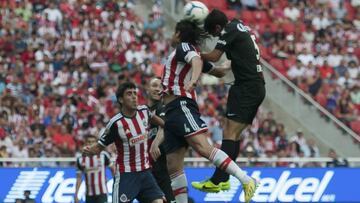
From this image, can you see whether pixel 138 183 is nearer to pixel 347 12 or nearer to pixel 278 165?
pixel 278 165

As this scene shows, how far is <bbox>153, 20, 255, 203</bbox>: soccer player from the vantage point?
1359 cm

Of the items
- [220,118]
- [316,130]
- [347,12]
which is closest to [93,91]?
[220,118]

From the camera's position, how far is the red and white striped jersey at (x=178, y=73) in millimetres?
13766

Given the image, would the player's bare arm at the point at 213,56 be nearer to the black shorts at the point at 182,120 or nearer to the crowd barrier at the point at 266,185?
the black shorts at the point at 182,120

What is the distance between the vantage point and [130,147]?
14305 mm

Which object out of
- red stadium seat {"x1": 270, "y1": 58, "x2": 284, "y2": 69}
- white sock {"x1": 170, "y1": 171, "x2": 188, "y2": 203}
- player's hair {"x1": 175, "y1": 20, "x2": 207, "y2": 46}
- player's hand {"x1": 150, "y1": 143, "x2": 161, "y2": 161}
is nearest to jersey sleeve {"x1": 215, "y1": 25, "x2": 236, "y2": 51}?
player's hair {"x1": 175, "y1": 20, "x2": 207, "y2": 46}

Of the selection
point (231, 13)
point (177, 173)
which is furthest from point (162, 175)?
point (231, 13)

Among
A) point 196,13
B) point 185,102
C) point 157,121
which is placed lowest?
point 157,121

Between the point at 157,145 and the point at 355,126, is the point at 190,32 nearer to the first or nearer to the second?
the point at 157,145

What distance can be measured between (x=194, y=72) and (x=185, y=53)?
14.4 inches

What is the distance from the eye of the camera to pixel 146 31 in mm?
28984

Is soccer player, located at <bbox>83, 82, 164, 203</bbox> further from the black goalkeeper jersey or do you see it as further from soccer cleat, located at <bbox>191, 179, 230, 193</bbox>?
the black goalkeeper jersey

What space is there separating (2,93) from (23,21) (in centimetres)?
284

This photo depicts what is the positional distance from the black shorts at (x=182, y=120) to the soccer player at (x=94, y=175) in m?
5.87
